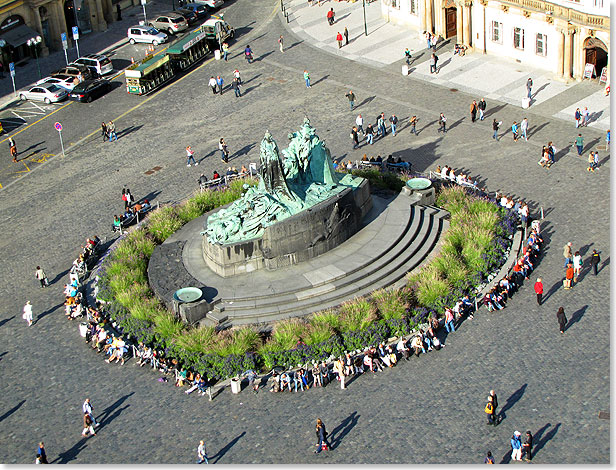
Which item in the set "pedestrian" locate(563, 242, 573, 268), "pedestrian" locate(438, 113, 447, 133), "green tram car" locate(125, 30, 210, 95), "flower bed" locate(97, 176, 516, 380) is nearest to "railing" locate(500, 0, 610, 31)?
"pedestrian" locate(438, 113, 447, 133)

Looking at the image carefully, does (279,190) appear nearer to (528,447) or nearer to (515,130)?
(528,447)

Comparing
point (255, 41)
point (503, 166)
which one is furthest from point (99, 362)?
point (255, 41)

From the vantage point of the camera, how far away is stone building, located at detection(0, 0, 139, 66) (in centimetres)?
7531

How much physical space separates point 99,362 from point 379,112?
90.6ft

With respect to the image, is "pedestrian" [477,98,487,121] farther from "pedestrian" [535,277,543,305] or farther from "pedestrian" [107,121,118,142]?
"pedestrian" [107,121,118,142]

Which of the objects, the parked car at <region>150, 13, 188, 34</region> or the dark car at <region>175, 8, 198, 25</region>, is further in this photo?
the dark car at <region>175, 8, 198, 25</region>

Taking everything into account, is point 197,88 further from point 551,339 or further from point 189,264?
point 551,339

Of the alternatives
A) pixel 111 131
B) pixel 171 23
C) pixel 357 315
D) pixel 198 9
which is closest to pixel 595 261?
pixel 357 315

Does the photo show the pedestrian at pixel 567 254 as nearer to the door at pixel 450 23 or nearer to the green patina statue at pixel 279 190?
the green patina statue at pixel 279 190

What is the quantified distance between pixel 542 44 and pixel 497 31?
13.0ft

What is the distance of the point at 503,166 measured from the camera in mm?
54781

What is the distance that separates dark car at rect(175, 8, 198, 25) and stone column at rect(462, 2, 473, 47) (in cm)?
2390

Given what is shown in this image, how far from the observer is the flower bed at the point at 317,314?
1594 inches

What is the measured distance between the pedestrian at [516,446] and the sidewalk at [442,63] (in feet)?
91.8
